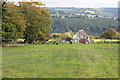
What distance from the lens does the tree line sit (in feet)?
115

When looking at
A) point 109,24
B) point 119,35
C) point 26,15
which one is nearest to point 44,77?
point 26,15

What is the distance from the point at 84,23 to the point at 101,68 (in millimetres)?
98370

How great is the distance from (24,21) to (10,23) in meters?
5.07

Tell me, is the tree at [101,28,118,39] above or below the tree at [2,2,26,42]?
below

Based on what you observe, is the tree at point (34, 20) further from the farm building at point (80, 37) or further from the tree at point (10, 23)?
the farm building at point (80, 37)

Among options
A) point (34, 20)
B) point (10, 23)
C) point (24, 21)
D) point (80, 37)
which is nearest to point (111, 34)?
point (80, 37)

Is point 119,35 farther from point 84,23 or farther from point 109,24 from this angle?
point 84,23

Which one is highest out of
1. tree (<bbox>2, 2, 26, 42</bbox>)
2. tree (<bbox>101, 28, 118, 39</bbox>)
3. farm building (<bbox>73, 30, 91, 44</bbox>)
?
tree (<bbox>2, 2, 26, 42</bbox>)

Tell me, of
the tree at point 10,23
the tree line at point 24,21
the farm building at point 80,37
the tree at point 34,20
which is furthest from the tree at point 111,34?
the tree at point 10,23

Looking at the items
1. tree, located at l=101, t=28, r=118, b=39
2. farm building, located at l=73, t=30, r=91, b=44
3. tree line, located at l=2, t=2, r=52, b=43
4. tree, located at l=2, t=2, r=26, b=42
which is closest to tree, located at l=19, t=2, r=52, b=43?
tree line, located at l=2, t=2, r=52, b=43

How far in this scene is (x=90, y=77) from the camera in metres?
12.2

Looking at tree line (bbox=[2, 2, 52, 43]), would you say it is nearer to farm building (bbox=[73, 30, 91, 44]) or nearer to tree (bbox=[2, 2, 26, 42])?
tree (bbox=[2, 2, 26, 42])

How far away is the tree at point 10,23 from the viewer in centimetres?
3434

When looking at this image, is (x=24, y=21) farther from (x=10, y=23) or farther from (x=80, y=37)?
(x=80, y=37)
